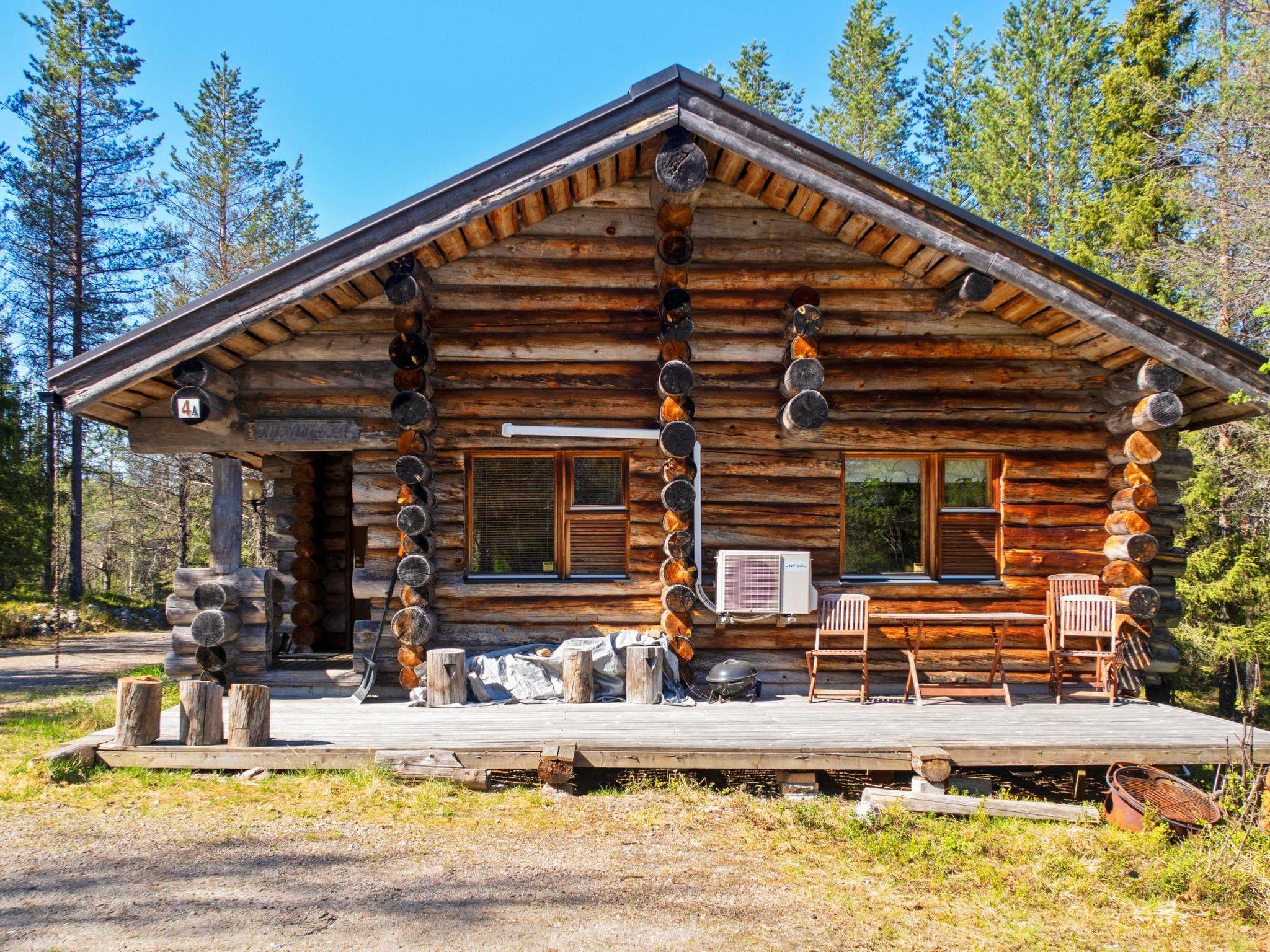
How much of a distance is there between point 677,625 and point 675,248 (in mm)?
3688

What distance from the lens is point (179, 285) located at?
2758 centimetres

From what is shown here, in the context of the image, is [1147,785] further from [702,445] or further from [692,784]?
[702,445]

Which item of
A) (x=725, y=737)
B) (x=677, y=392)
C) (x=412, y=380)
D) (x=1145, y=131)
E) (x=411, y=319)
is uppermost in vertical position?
(x=1145, y=131)

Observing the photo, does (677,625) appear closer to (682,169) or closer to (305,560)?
(682,169)

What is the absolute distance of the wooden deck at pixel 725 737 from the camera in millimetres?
6281

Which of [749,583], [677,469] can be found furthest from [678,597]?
[677,469]

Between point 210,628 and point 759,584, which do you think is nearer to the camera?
point 210,628

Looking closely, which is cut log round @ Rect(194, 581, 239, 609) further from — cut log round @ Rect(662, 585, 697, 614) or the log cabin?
cut log round @ Rect(662, 585, 697, 614)

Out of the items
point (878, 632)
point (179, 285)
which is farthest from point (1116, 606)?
point (179, 285)

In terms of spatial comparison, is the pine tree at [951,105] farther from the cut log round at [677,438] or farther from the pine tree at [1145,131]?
the cut log round at [677,438]

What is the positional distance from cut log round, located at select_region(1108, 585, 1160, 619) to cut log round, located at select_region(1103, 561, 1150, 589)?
8 cm

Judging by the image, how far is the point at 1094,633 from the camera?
8.09 meters

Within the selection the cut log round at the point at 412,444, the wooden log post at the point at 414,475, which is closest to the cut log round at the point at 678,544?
the wooden log post at the point at 414,475

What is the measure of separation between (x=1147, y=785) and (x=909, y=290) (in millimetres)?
5015
